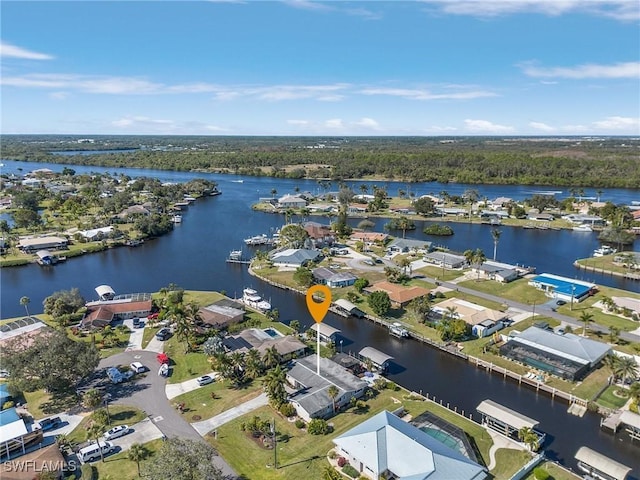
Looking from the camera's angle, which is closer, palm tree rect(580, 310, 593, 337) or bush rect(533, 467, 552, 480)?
bush rect(533, 467, 552, 480)

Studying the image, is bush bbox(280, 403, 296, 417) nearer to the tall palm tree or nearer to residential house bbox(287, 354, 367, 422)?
residential house bbox(287, 354, 367, 422)

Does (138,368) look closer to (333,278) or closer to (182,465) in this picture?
(182,465)

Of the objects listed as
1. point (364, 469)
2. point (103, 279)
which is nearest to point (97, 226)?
point (103, 279)

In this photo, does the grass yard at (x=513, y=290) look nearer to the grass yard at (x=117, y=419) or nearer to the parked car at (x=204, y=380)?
the parked car at (x=204, y=380)

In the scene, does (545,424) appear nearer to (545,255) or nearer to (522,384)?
(522,384)

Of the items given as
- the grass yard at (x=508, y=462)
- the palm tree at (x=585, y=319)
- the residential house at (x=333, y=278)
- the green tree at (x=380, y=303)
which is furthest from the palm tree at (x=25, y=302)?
the palm tree at (x=585, y=319)

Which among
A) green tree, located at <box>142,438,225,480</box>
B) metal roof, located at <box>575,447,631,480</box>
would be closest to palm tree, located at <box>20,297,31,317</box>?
green tree, located at <box>142,438,225,480</box>

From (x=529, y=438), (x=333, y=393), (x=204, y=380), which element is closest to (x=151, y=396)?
(x=204, y=380)
